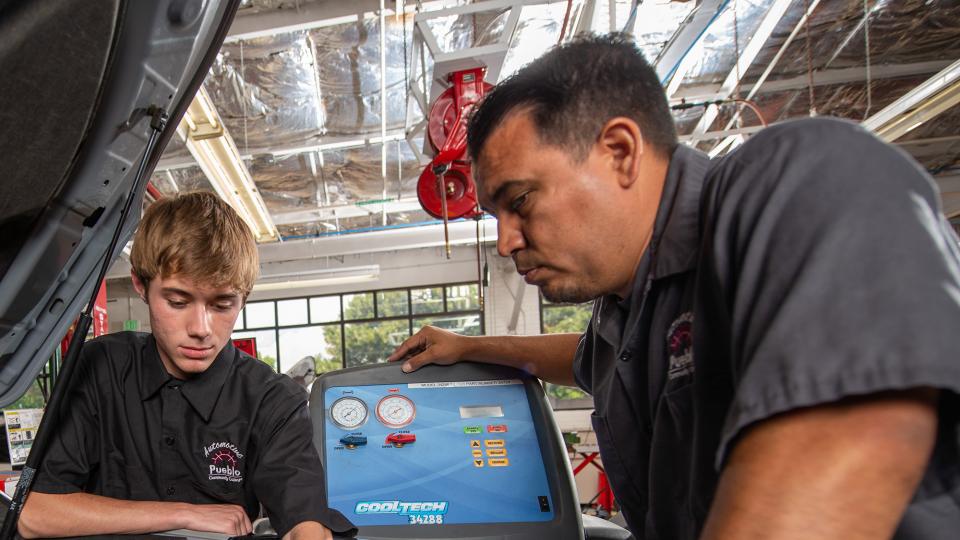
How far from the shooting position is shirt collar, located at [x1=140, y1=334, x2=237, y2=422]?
1.31 metres

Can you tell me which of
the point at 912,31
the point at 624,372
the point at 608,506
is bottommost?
the point at 608,506

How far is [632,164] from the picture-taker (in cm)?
93

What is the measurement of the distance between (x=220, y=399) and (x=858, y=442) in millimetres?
1175

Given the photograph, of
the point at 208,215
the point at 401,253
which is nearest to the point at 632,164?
the point at 208,215

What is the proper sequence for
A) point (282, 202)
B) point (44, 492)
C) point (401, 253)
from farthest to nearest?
1. point (401, 253)
2. point (282, 202)
3. point (44, 492)

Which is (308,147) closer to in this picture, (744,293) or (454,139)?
(454,139)

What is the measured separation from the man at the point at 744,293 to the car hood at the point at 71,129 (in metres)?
0.46

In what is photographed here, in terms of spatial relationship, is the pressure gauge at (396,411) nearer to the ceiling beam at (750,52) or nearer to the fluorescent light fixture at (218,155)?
the fluorescent light fixture at (218,155)

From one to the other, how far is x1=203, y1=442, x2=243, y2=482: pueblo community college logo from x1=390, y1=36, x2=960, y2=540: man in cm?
72

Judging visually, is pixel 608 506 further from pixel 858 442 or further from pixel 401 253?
pixel 858 442

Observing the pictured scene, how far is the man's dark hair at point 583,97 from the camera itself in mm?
944

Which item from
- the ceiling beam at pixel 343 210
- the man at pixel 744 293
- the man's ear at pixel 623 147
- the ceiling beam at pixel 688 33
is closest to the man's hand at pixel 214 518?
the man at pixel 744 293

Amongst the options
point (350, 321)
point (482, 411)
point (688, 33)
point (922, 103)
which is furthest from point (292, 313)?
point (482, 411)

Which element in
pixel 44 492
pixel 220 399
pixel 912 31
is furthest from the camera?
pixel 912 31
